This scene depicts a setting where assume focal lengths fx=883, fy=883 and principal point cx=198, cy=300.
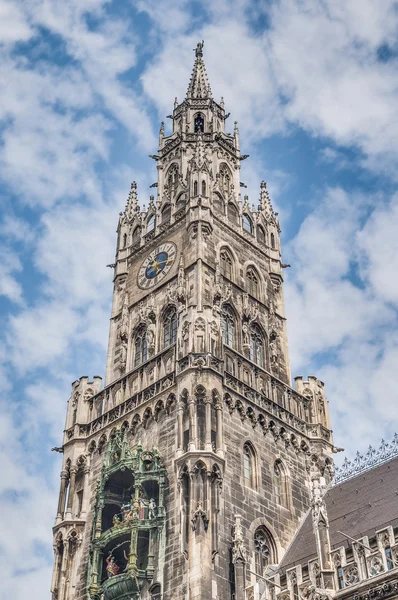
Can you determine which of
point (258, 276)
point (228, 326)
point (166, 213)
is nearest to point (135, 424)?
point (228, 326)

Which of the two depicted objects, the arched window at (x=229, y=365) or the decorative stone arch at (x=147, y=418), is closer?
the decorative stone arch at (x=147, y=418)

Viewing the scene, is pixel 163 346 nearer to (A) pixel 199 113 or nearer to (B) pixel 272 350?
(B) pixel 272 350

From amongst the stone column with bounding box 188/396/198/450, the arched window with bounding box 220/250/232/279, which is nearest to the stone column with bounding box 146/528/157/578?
the stone column with bounding box 188/396/198/450

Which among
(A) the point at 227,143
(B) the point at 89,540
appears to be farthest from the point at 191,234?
(B) the point at 89,540

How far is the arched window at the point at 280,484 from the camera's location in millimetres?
33719

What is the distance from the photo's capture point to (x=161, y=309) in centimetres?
3903

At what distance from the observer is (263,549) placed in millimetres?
31516

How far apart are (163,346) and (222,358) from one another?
4.61 m

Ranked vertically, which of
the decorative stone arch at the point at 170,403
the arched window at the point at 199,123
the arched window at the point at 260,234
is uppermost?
the arched window at the point at 199,123

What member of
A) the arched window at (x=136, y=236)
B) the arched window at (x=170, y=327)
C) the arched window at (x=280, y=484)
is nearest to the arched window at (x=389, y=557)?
the arched window at (x=280, y=484)

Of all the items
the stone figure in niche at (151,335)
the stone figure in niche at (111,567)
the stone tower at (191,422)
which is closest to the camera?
the stone tower at (191,422)

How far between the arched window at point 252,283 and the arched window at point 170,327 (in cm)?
443

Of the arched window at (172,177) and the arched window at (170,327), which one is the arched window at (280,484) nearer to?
the arched window at (170,327)

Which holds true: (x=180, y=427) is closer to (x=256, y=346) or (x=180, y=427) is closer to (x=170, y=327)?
(x=170, y=327)
